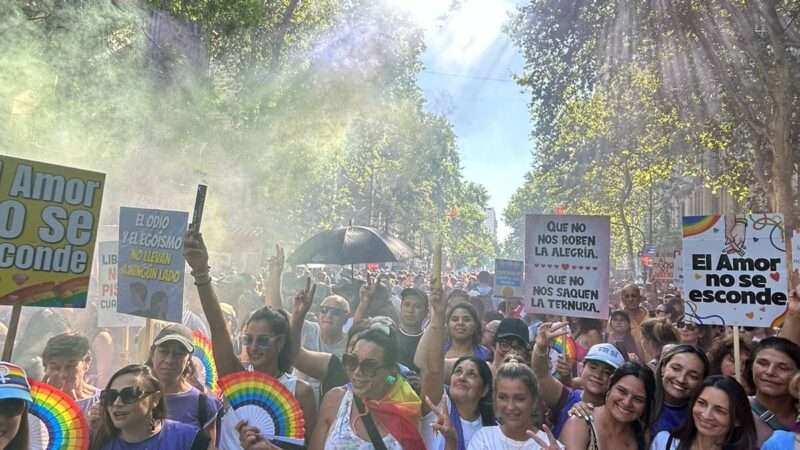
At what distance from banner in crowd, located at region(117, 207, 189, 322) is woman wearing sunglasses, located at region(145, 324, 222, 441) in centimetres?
75

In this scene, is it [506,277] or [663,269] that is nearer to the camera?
[506,277]

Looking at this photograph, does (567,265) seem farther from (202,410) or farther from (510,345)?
(202,410)

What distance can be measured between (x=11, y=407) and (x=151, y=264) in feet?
6.85

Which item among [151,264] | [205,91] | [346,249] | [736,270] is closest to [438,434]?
[151,264]

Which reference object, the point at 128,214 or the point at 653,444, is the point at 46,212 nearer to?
the point at 128,214

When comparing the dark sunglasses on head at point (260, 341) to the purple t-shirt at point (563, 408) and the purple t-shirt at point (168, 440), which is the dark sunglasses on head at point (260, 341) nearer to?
the purple t-shirt at point (168, 440)

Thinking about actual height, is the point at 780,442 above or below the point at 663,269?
below

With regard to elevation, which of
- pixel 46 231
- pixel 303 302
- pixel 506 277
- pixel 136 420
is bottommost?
pixel 136 420

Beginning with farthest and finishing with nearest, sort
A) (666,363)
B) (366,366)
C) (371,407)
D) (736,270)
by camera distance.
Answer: (736,270)
(666,363)
(366,366)
(371,407)

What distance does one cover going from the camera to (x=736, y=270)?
18.5 feet

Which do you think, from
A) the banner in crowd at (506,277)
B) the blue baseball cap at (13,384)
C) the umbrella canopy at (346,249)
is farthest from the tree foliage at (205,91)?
the blue baseball cap at (13,384)

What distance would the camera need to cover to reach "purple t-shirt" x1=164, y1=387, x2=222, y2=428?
394 cm

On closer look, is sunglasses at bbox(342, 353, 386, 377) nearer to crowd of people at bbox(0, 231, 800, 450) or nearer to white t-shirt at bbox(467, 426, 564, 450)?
crowd of people at bbox(0, 231, 800, 450)

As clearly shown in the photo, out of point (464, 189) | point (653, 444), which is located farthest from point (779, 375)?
point (464, 189)
